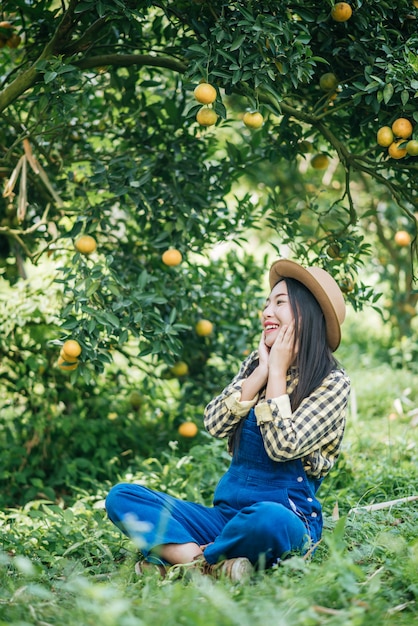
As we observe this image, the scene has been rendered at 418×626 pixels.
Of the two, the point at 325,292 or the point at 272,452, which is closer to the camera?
the point at 272,452

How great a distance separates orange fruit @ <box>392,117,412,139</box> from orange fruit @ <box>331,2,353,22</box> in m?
0.42

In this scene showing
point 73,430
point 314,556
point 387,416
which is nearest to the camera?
point 314,556

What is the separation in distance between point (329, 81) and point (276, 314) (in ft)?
3.30

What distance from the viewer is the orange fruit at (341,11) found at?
271 cm

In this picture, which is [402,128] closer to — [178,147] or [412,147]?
[412,147]

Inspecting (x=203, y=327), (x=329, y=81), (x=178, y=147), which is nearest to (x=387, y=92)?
(x=329, y=81)

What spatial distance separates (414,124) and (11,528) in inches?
86.1

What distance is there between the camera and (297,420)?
8.02ft

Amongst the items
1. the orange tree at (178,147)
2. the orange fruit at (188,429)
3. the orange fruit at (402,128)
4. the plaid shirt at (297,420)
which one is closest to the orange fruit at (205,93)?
the orange tree at (178,147)

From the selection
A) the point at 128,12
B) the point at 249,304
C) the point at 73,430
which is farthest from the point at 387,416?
the point at 128,12

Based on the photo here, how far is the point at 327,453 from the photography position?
260 centimetres

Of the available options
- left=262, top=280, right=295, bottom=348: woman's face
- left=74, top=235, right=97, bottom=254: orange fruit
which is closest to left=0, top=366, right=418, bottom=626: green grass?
left=262, top=280, right=295, bottom=348: woman's face

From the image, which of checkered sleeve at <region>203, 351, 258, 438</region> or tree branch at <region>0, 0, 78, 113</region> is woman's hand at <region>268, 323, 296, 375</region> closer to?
checkered sleeve at <region>203, 351, 258, 438</region>

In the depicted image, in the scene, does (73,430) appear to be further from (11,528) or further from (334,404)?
(334,404)
